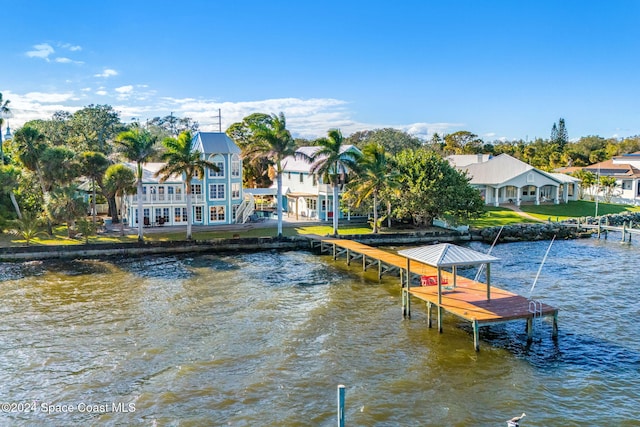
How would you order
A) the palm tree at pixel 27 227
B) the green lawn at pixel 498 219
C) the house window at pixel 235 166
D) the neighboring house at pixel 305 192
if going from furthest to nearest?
the neighboring house at pixel 305 192
the green lawn at pixel 498 219
the house window at pixel 235 166
the palm tree at pixel 27 227

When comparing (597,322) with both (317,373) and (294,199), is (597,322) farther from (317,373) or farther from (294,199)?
(294,199)

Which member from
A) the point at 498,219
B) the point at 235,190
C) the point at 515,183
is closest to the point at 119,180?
the point at 235,190

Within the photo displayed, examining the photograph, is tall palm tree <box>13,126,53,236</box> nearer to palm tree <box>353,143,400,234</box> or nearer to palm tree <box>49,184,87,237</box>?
palm tree <box>49,184,87,237</box>

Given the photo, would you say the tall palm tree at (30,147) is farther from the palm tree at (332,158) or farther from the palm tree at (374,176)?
the palm tree at (374,176)

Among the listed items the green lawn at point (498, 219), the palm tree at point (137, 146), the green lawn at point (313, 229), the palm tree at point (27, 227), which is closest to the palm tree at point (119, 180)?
the palm tree at point (137, 146)

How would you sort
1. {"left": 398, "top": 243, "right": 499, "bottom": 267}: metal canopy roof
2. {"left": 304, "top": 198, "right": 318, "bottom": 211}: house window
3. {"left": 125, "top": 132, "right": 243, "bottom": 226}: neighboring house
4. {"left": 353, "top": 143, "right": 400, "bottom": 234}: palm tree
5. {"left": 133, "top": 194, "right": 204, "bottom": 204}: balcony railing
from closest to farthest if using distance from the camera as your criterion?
{"left": 398, "top": 243, "right": 499, "bottom": 267}: metal canopy roof < {"left": 353, "top": 143, "right": 400, "bottom": 234}: palm tree < {"left": 133, "top": 194, "right": 204, "bottom": 204}: balcony railing < {"left": 125, "top": 132, "right": 243, "bottom": 226}: neighboring house < {"left": 304, "top": 198, "right": 318, "bottom": 211}: house window

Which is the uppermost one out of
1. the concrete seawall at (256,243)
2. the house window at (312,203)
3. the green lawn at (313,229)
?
the house window at (312,203)

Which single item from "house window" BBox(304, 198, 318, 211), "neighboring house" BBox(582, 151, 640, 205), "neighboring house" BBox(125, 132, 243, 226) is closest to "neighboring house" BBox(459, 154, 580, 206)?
"neighboring house" BBox(582, 151, 640, 205)
